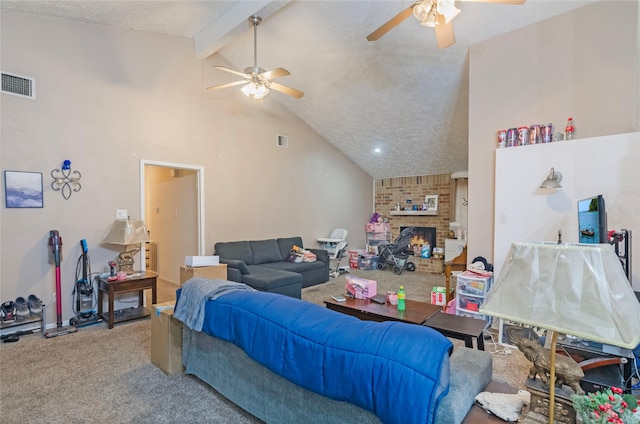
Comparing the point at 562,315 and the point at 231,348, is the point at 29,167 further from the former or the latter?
the point at 562,315

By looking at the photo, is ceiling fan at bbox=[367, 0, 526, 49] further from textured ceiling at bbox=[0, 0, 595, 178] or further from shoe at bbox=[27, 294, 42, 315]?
shoe at bbox=[27, 294, 42, 315]

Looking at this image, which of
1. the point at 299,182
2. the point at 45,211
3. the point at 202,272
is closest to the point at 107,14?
the point at 45,211

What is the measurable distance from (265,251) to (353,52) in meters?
3.43

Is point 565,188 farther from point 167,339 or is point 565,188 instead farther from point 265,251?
point 265,251

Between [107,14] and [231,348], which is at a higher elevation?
[107,14]

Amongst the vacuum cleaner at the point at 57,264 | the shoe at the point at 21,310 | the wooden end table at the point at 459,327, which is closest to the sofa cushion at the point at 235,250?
the vacuum cleaner at the point at 57,264

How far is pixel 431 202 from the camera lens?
7270mm

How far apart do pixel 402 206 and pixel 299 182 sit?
2830 millimetres

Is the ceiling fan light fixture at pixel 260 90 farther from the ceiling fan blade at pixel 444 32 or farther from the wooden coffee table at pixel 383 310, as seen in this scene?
the wooden coffee table at pixel 383 310

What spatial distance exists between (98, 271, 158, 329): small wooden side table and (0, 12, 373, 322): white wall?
0.38 metres

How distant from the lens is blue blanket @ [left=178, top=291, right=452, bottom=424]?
3.63ft

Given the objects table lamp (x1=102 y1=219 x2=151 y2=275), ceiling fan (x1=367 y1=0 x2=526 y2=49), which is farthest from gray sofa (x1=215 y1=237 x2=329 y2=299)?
ceiling fan (x1=367 y1=0 x2=526 y2=49)

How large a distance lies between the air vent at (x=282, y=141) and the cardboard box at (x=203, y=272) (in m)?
2.99

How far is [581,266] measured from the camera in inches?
35.2
